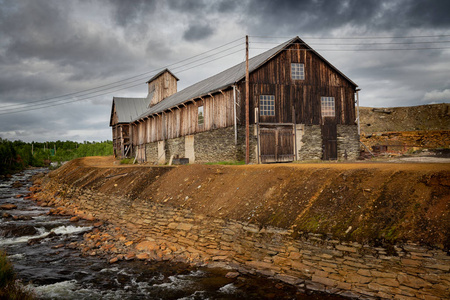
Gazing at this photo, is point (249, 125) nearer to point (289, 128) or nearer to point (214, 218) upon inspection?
point (289, 128)

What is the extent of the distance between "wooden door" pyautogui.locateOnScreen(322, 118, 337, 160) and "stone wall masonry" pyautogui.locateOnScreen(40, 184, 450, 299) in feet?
50.1

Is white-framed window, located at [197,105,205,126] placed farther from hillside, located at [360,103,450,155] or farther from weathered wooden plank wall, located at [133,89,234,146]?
hillside, located at [360,103,450,155]

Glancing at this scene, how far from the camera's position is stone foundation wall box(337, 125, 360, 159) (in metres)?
24.7

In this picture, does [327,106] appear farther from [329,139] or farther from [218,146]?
[218,146]

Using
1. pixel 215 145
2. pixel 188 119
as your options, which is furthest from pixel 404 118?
pixel 215 145

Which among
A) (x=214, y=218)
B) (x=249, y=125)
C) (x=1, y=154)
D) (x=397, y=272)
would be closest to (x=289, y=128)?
(x=249, y=125)

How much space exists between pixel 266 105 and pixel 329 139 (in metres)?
6.30

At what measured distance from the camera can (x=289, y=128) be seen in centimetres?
2317

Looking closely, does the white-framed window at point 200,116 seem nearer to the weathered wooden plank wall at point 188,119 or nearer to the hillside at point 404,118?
the weathered wooden plank wall at point 188,119

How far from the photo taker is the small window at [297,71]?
23.9 meters

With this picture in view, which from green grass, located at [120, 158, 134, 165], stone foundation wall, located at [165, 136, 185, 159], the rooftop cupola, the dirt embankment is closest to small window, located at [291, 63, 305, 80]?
the dirt embankment

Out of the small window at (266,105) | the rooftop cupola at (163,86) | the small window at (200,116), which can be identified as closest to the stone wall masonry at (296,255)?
the small window at (266,105)

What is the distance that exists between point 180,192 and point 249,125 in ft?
30.4

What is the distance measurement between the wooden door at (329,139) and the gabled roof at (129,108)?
2921 cm
